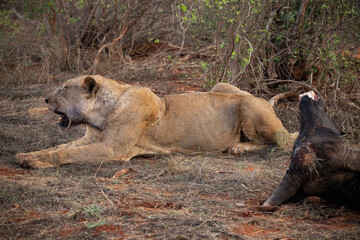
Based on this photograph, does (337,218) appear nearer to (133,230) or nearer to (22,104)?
(133,230)

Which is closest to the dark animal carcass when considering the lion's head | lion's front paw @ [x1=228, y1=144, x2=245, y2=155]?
lion's front paw @ [x1=228, y1=144, x2=245, y2=155]

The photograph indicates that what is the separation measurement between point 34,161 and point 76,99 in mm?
1000

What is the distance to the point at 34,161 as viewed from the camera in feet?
17.9

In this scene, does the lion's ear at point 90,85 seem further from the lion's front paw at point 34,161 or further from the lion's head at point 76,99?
the lion's front paw at point 34,161

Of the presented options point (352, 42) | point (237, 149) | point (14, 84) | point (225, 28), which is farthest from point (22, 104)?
point (352, 42)

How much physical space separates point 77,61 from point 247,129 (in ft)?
19.8

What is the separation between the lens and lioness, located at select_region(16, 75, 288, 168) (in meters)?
5.89

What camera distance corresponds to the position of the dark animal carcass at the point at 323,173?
163 inches

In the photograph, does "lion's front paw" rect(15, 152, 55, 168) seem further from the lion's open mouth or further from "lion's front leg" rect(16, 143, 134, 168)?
the lion's open mouth

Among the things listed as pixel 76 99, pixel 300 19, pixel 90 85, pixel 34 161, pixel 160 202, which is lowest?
pixel 34 161

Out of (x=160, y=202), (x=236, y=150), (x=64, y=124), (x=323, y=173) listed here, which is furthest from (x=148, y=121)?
(x=323, y=173)

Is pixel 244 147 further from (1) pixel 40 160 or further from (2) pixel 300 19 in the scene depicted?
(2) pixel 300 19

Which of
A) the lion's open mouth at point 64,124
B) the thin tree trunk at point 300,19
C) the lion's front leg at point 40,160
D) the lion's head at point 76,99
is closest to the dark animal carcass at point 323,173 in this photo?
the lion's front leg at point 40,160

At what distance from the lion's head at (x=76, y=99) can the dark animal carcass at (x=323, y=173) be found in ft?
9.00
